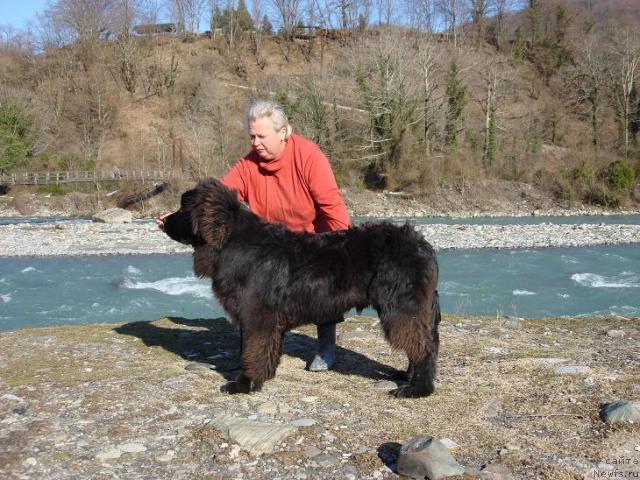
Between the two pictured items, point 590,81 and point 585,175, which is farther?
point 590,81

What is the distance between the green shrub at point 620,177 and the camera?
35.6 m

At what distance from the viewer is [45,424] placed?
4.11 meters

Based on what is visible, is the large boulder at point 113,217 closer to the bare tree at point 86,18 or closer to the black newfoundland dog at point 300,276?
the black newfoundland dog at point 300,276

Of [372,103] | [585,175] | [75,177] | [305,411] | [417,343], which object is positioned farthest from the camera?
[372,103]

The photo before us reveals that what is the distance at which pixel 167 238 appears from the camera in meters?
23.1

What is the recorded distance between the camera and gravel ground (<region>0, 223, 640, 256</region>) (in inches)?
852

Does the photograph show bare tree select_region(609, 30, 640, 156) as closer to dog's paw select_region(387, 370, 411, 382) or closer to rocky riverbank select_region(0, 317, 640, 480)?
rocky riverbank select_region(0, 317, 640, 480)

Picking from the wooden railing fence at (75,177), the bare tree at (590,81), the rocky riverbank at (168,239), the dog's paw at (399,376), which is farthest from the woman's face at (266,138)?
the bare tree at (590,81)

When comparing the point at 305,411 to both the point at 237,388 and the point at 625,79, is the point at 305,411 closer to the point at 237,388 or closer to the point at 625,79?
the point at 237,388

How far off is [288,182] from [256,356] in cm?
163

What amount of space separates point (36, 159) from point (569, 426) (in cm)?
4856

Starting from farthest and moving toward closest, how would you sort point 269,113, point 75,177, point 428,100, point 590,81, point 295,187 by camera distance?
1. point 590,81
2. point 428,100
3. point 75,177
4. point 295,187
5. point 269,113

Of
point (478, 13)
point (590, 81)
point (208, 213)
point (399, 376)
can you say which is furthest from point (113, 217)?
point (478, 13)

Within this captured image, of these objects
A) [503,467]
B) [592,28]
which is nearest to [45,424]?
[503,467]
